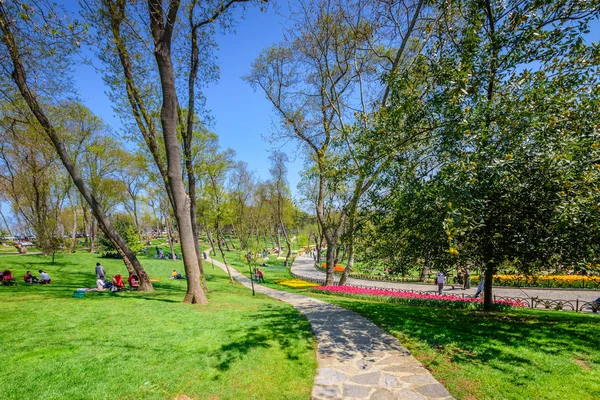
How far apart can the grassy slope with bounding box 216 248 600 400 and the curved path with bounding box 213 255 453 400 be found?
0.96 feet

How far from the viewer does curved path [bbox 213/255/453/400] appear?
4098 millimetres

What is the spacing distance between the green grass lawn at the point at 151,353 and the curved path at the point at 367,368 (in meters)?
0.32

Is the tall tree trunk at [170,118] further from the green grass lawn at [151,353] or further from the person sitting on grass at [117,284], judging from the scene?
the person sitting on grass at [117,284]

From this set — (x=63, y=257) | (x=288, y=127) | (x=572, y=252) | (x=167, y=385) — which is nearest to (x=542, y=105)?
(x=572, y=252)

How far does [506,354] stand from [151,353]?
6.69 metres

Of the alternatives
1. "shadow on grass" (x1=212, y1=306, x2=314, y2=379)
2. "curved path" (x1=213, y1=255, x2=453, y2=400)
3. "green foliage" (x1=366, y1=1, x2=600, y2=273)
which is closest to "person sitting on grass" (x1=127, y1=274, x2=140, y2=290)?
"shadow on grass" (x1=212, y1=306, x2=314, y2=379)

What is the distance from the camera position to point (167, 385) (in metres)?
4.10

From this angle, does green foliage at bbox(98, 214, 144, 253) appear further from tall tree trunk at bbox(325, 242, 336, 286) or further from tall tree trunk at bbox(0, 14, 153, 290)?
tall tree trunk at bbox(325, 242, 336, 286)

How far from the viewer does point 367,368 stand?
16.1 ft

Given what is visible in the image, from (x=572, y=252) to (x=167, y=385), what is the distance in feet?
26.2

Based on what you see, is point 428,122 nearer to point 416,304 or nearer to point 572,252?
point 572,252

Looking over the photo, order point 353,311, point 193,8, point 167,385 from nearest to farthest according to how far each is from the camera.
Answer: point 167,385, point 353,311, point 193,8

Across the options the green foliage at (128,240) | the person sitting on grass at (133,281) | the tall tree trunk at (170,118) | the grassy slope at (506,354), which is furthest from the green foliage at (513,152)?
the green foliage at (128,240)

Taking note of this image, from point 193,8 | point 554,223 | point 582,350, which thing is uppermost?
point 193,8
